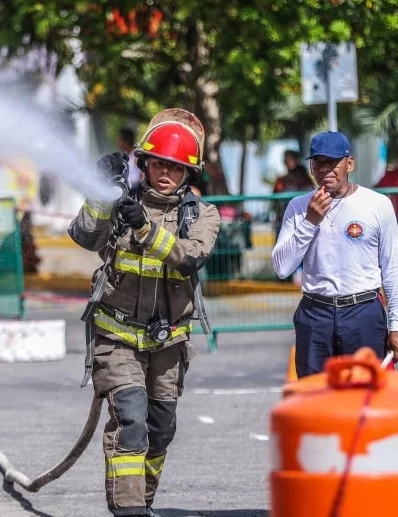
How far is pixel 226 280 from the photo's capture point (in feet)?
41.5

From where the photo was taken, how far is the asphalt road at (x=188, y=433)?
266 inches

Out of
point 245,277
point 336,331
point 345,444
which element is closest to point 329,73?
point 245,277

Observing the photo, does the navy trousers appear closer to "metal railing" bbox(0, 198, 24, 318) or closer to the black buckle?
the black buckle

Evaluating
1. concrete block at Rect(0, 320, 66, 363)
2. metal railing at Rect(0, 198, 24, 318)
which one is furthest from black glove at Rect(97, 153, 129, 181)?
metal railing at Rect(0, 198, 24, 318)

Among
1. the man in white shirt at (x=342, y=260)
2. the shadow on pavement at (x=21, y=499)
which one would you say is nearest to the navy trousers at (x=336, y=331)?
the man in white shirt at (x=342, y=260)

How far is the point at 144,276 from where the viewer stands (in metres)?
5.83

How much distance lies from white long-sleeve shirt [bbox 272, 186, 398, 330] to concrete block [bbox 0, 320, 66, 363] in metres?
6.21

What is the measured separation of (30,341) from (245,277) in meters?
2.08

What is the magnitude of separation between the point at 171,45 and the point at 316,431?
14.7m

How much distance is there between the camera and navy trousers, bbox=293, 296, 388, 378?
6082mm

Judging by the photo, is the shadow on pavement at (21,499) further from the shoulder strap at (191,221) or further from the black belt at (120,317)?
the shoulder strap at (191,221)

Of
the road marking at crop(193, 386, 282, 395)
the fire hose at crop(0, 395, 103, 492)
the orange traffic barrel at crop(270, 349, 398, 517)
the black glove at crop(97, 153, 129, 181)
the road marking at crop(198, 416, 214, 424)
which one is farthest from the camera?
the road marking at crop(193, 386, 282, 395)

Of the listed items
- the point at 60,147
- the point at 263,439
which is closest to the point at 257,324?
the point at 263,439

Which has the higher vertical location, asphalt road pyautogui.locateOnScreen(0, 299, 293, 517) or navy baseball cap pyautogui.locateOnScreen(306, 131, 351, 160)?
navy baseball cap pyautogui.locateOnScreen(306, 131, 351, 160)
